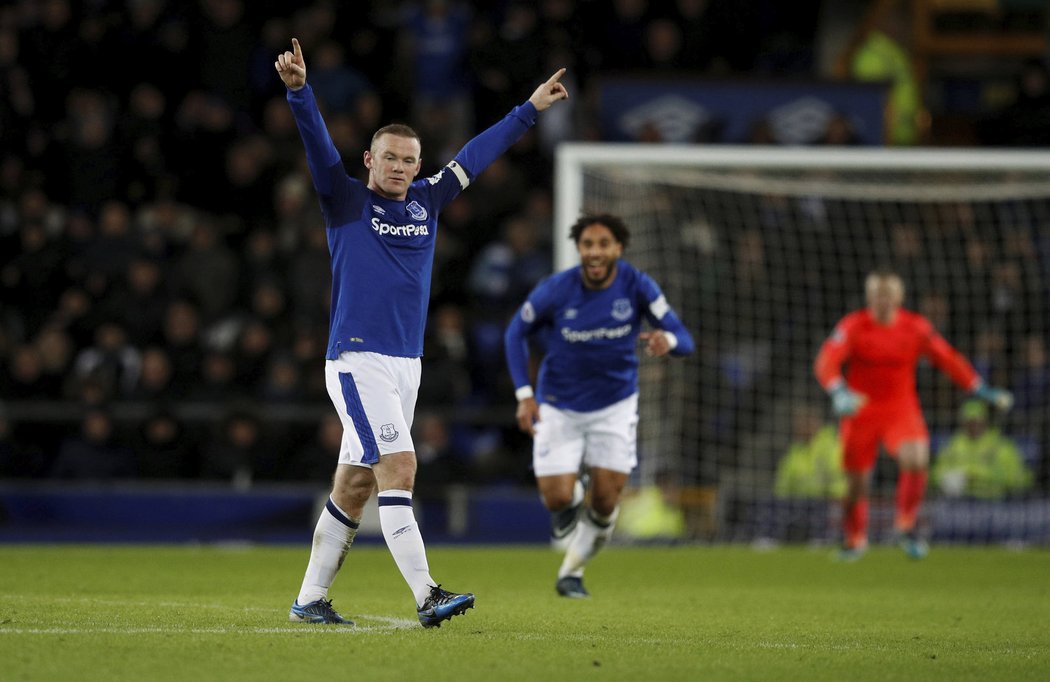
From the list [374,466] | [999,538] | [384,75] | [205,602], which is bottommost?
[999,538]

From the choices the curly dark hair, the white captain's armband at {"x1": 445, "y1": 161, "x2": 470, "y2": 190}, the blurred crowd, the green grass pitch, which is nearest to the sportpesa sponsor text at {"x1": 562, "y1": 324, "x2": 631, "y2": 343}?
the curly dark hair

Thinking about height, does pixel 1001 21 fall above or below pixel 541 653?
above

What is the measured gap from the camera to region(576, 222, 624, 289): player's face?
9773 mm

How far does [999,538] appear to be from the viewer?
654 inches

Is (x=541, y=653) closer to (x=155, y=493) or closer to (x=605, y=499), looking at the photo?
(x=605, y=499)

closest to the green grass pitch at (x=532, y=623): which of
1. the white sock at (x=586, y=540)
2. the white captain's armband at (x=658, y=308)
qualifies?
the white sock at (x=586, y=540)

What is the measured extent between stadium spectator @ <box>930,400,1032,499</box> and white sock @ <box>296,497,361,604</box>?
412 inches

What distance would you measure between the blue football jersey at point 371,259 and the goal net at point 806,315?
331 inches

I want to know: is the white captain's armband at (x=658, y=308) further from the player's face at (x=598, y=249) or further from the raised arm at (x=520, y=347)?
the raised arm at (x=520, y=347)

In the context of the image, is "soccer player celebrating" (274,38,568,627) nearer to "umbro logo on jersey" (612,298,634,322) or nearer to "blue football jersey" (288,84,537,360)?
"blue football jersey" (288,84,537,360)

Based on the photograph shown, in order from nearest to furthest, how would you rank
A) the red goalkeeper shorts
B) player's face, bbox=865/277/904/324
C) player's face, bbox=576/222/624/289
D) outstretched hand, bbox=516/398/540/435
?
outstretched hand, bbox=516/398/540/435
player's face, bbox=576/222/624/289
player's face, bbox=865/277/904/324
the red goalkeeper shorts

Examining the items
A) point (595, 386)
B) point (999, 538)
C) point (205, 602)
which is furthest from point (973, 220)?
point (205, 602)

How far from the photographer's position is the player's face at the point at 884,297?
46.0ft

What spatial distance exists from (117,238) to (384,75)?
3.64 m
